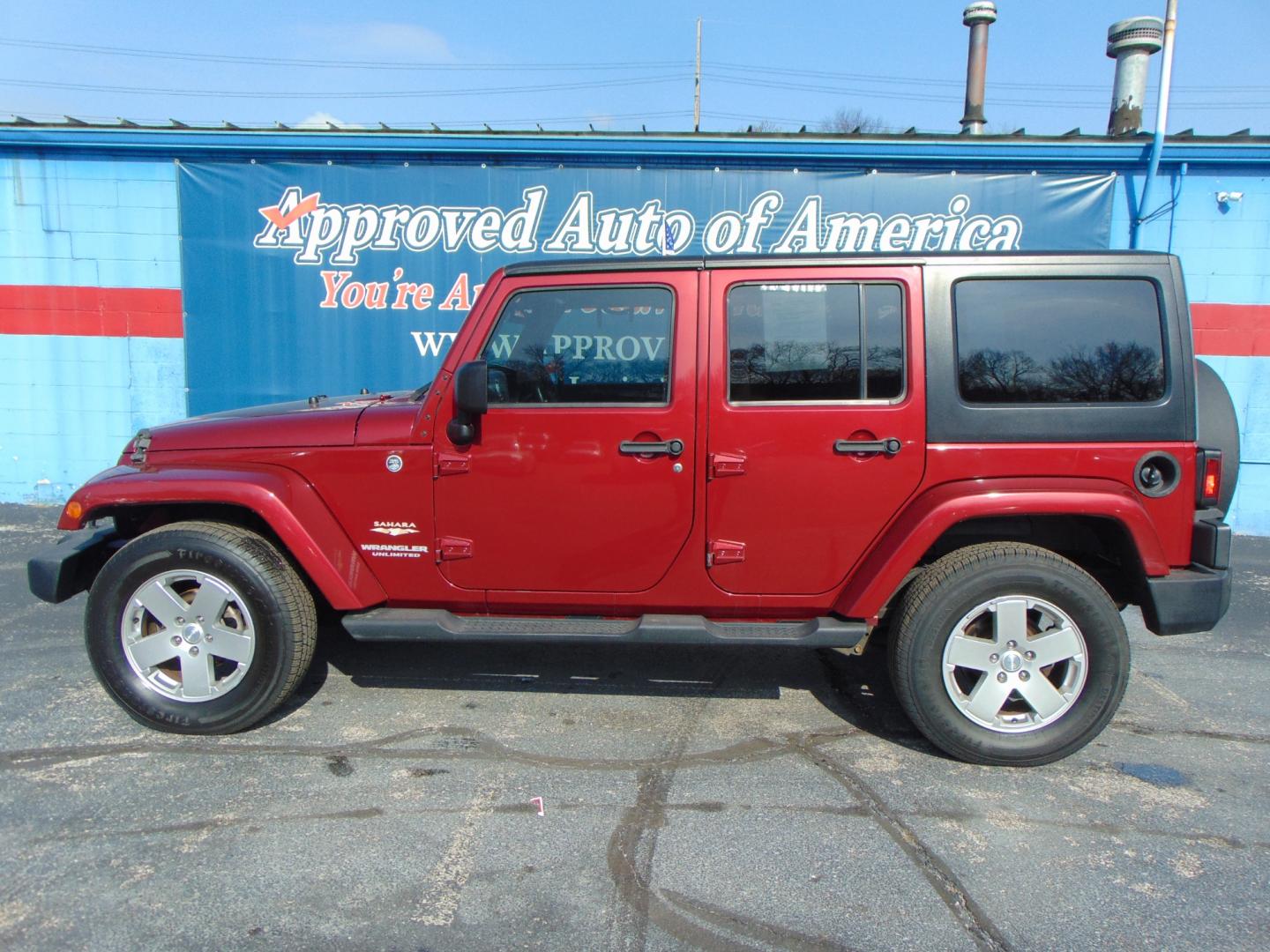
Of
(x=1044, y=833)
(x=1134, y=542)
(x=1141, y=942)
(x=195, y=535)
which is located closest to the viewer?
(x=1141, y=942)

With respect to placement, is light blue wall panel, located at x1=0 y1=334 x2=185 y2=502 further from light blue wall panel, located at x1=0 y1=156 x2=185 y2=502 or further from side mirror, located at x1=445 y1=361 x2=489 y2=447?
side mirror, located at x1=445 y1=361 x2=489 y2=447

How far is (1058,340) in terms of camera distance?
3.31 metres

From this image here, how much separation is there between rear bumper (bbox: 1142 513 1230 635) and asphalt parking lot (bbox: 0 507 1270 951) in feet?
2.05

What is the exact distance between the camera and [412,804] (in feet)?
10.0

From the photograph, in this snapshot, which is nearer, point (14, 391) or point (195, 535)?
point (195, 535)

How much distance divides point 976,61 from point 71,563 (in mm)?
10532

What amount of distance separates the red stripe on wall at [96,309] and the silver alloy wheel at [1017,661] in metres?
7.72

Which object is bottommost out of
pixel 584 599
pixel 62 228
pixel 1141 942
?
pixel 1141 942

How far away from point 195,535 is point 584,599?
1.62 m

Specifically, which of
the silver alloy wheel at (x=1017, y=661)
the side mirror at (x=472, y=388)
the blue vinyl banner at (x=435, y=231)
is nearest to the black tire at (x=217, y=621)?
the side mirror at (x=472, y=388)

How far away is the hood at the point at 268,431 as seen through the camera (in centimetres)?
353

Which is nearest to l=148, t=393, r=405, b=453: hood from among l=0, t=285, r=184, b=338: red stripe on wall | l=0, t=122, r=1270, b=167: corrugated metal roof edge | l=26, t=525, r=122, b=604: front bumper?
l=26, t=525, r=122, b=604: front bumper

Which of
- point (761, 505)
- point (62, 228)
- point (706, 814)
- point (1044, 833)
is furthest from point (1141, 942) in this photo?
point (62, 228)

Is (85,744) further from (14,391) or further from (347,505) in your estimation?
(14,391)
